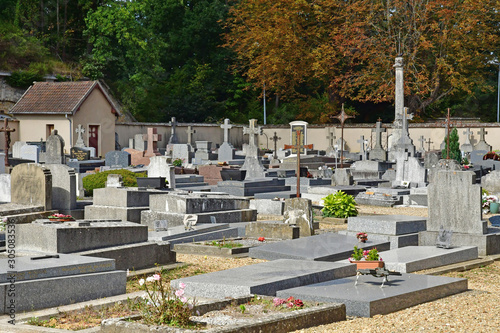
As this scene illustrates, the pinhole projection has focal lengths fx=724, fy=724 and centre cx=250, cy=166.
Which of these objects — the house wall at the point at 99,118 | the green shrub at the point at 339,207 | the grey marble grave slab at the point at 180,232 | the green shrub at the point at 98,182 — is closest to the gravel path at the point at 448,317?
the grey marble grave slab at the point at 180,232

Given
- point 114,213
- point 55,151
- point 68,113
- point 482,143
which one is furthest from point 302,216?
point 482,143

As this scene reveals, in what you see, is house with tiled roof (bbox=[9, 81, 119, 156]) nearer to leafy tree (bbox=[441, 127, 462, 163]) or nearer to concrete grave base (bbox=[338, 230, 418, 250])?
leafy tree (bbox=[441, 127, 462, 163])

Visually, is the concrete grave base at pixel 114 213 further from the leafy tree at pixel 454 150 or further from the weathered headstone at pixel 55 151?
the leafy tree at pixel 454 150

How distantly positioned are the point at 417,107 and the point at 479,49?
202 inches

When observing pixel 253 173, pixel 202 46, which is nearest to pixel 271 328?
pixel 253 173

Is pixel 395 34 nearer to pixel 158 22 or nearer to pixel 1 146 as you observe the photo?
pixel 158 22

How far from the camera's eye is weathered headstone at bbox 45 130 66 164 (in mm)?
17328

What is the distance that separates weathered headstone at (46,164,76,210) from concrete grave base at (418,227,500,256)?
644 cm

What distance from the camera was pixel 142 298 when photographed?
20.8ft

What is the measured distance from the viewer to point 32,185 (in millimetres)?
12844

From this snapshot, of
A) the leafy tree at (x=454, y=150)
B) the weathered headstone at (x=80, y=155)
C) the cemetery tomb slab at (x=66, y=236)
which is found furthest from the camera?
the weathered headstone at (x=80, y=155)

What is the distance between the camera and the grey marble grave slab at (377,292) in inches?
269

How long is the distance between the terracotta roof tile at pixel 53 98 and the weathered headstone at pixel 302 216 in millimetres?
23300

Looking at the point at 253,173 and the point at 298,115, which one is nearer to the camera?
the point at 253,173
